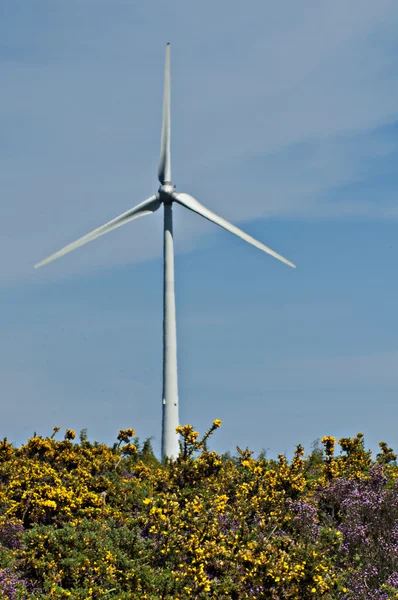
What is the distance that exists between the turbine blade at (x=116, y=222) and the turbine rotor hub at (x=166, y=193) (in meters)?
0.35

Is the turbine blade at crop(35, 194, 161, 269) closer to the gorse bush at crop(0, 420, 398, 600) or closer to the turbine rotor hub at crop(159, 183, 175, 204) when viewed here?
the turbine rotor hub at crop(159, 183, 175, 204)

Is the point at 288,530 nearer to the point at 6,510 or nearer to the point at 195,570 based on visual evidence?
the point at 195,570

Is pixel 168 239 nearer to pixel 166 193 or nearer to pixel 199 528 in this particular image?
pixel 166 193

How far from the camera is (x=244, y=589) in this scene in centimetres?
1631

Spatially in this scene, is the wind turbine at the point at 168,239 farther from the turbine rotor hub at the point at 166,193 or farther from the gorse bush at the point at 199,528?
the gorse bush at the point at 199,528

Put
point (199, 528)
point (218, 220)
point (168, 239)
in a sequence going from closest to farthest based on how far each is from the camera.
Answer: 1. point (199, 528)
2. point (168, 239)
3. point (218, 220)

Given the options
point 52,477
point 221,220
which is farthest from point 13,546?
point 221,220

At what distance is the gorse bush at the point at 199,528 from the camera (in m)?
16.4

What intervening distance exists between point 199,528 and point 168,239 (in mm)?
24344

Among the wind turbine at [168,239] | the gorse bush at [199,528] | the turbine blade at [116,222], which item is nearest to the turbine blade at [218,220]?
the wind turbine at [168,239]

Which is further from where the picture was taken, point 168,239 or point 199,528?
point 168,239

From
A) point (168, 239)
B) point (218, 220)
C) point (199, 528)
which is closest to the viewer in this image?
point (199, 528)

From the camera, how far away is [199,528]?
1811 cm

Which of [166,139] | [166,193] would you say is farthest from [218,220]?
[166,139]
